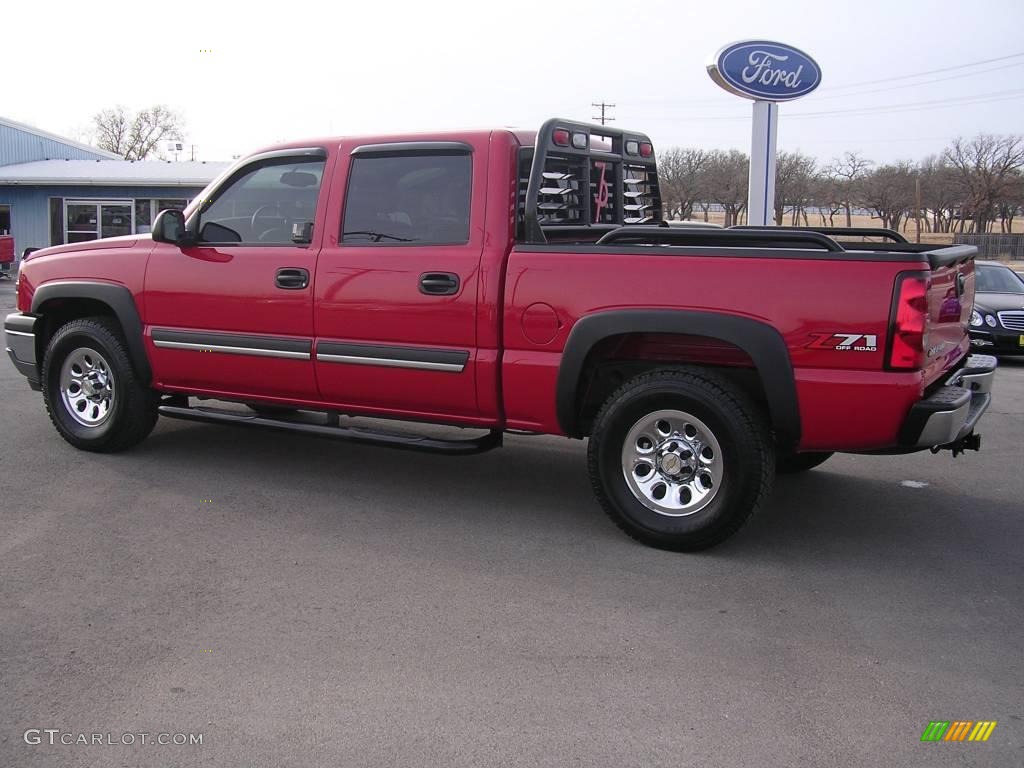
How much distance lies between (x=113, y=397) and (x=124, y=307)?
24.8 inches

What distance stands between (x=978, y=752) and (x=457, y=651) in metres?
1.80

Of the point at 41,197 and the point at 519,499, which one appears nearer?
the point at 519,499

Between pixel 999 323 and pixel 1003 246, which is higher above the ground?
pixel 1003 246

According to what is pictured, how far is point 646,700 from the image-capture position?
3461 mm

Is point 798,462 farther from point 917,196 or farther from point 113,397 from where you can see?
point 917,196

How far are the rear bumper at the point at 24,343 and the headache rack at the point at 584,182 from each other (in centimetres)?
363

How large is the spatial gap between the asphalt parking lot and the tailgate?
3.13 ft

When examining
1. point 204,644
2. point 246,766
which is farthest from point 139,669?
point 246,766

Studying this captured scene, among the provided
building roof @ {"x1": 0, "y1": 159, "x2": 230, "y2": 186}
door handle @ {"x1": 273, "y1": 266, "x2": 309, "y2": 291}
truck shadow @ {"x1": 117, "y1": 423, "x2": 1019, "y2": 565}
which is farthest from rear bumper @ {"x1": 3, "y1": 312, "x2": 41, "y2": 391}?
building roof @ {"x1": 0, "y1": 159, "x2": 230, "y2": 186}

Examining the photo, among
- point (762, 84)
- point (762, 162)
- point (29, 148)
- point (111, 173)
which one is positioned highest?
point (29, 148)

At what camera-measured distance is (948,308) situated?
495 cm

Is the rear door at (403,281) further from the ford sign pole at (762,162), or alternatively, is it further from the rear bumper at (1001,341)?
the ford sign pole at (762,162)

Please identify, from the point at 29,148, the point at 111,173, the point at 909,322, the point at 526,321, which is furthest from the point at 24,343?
the point at 29,148

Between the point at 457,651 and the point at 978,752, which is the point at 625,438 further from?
the point at 978,752
